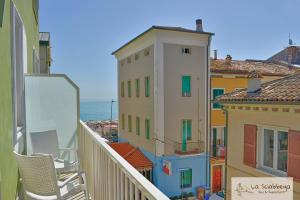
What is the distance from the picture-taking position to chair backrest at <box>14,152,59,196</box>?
221cm

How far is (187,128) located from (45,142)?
1263 cm

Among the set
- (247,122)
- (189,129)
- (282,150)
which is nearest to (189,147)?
(189,129)

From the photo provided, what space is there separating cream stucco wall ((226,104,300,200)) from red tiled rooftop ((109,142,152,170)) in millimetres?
7015

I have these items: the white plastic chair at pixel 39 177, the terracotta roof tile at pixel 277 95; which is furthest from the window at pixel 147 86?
the white plastic chair at pixel 39 177

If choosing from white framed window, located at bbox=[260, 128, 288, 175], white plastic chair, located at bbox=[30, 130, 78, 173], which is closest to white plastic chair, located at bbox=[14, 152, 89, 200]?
white plastic chair, located at bbox=[30, 130, 78, 173]

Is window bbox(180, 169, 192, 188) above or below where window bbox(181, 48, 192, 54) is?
below

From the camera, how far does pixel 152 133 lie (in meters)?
15.2

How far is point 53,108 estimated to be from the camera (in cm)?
383

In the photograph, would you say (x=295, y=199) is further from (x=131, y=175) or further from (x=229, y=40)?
(x=229, y=40)

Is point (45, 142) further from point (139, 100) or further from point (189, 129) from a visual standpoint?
point (139, 100)

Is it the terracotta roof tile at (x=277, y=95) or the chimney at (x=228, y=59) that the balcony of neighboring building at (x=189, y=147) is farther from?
the terracotta roof tile at (x=277, y=95)

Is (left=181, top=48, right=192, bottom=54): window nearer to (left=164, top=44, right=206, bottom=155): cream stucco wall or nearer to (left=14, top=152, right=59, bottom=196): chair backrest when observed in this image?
(left=164, top=44, right=206, bottom=155): cream stucco wall

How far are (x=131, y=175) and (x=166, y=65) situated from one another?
44.6 feet

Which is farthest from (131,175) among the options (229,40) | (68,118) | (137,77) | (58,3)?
(229,40)
